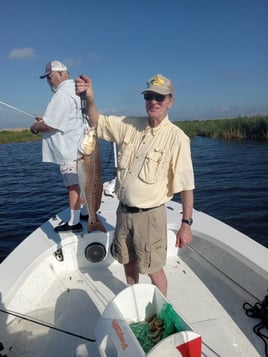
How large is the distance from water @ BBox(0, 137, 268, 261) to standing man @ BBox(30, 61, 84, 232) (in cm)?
68

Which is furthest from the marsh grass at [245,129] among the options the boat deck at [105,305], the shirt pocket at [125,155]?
the shirt pocket at [125,155]

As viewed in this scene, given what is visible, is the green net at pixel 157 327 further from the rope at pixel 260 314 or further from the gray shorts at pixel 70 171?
the gray shorts at pixel 70 171

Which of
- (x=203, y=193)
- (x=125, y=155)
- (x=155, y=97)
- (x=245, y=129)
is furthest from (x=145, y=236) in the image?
(x=245, y=129)

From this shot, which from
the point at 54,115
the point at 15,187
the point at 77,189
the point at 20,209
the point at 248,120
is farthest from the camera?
the point at 248,120

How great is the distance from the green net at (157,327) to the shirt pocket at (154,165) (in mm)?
985

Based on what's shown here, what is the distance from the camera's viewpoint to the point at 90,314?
338 cm

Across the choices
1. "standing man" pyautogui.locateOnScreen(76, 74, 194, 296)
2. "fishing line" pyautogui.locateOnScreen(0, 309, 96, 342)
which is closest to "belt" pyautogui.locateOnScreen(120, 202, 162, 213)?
"standing man" pyautogui.locateOnScreen(76, 74, 194, 296)

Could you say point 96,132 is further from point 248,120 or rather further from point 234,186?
point 248,120

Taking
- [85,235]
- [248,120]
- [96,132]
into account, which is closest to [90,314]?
[85,235]

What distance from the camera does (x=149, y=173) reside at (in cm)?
266

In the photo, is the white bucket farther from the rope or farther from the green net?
the rope

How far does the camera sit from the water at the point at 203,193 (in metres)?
8.73

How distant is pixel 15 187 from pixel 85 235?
1096cm

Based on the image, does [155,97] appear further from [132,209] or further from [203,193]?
[203,193]
